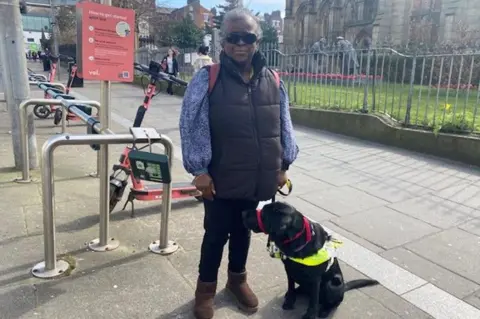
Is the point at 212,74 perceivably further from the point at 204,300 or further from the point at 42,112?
the point at 42,112

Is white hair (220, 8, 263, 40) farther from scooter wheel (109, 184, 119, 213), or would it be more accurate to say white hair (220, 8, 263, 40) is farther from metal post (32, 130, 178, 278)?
scooter wheel (109, 184, 119, 213)

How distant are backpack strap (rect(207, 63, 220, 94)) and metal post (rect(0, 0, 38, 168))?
360 cm

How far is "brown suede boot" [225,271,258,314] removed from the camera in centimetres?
260

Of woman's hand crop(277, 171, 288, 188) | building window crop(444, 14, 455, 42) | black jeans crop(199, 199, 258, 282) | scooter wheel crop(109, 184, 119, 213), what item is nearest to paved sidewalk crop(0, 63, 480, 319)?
scooter wheel crop(109, 184, 119, 213)

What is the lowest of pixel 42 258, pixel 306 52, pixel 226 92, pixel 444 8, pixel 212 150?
pixel 42 258

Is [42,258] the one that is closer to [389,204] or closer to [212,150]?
[212,150]

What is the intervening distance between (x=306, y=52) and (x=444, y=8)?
68.3ft

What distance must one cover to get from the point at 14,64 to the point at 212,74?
384 cm

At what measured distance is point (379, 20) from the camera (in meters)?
31.8

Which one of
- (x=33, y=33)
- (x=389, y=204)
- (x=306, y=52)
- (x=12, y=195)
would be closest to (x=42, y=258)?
(x=12, y=195)

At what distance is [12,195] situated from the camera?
4.30m

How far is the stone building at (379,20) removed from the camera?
24109 millimetres

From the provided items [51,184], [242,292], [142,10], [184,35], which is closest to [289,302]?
[242,292]

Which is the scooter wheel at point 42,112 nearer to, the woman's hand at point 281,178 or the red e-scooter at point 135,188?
the red e-scooter at point 135,188
